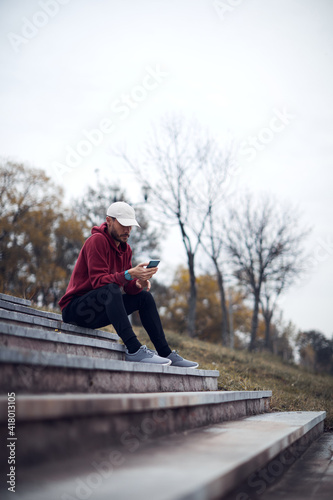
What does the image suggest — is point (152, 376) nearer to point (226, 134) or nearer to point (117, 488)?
point (117, 488)

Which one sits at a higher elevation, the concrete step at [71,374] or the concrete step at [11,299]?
the concrete step at [11,299]

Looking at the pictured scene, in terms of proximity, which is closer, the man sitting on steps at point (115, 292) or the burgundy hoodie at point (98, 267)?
the man sitting on steps at point (115, 292)

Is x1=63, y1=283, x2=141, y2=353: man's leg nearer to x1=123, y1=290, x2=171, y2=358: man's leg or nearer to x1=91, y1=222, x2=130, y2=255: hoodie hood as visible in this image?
x1=123, y1=290, x2=171, y2=358: man's leg

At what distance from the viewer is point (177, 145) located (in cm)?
2105

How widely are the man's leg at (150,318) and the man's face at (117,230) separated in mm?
627

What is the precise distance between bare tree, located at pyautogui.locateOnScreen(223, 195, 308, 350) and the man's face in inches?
789

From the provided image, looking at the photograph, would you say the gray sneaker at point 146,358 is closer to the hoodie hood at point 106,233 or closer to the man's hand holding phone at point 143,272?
the man's hand holding phone at point 143,272

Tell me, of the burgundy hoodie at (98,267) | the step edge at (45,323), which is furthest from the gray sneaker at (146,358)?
the step edge at (45,323)

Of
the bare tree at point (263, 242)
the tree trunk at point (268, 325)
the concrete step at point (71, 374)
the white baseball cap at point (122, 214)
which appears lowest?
the concrete step at point (71, 374)

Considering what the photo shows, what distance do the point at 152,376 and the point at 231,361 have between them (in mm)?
8032

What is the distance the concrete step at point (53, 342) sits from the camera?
287cm

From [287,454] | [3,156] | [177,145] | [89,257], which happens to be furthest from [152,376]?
[3,156]

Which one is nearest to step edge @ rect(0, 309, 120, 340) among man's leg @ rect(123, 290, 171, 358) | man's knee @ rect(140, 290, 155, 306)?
man's leg @ rect(123, 290, 171, 358)

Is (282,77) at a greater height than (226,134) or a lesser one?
lesser
